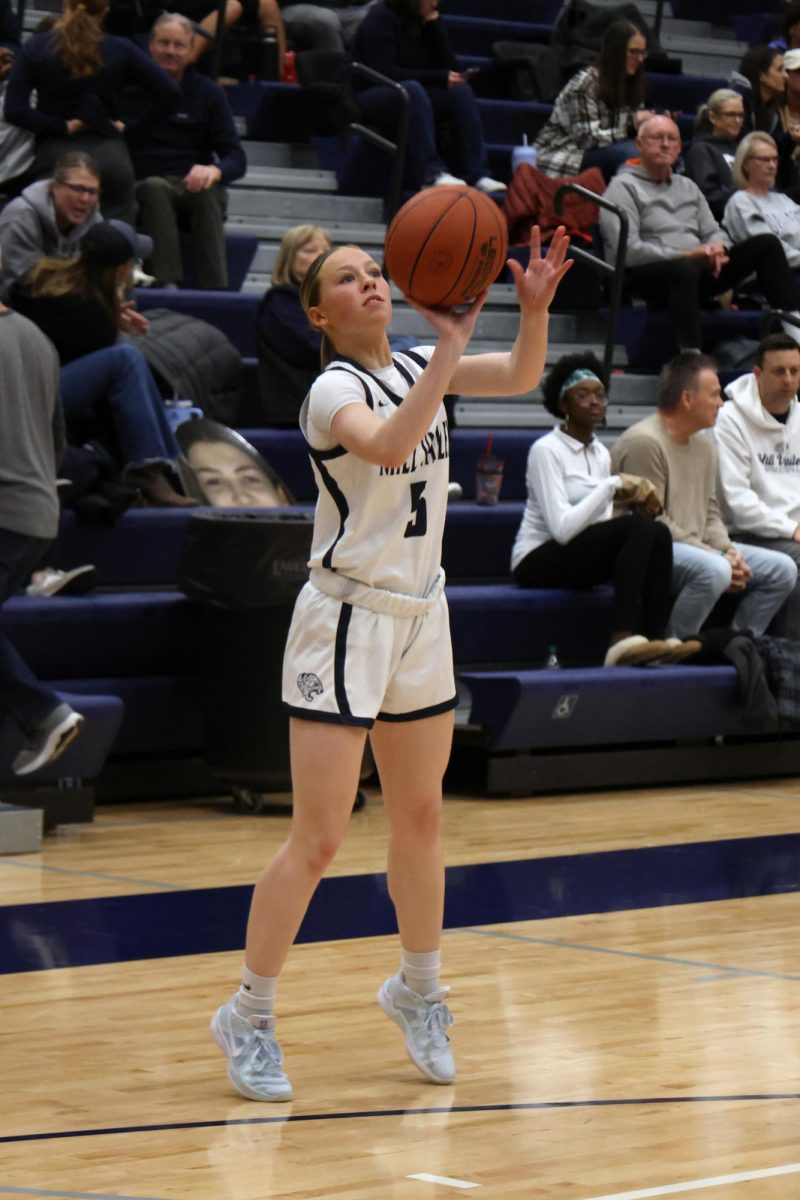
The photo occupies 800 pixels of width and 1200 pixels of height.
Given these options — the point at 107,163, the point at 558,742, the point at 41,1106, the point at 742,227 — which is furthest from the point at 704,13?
the point at 41,1106

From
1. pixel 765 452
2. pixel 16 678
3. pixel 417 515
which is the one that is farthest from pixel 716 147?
pixel 417 515

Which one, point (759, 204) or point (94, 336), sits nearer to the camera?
point (94, 336)

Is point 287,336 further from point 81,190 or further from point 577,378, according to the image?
point 577,378

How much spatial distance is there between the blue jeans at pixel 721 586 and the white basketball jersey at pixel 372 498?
3.84 metres

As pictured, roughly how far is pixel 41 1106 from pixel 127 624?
3.21 meters

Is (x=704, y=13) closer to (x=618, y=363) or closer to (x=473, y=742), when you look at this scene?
(x=618, y=363)

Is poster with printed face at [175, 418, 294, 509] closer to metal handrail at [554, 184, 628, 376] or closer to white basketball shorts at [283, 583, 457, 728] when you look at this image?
metal handrail at [554, 184, 628, 376]

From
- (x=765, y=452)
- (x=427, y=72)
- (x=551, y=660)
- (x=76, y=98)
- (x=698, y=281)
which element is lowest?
(x=551, y=660)

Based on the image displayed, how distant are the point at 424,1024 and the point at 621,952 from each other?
1.14 metres

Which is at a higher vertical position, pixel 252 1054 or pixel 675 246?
pixel 252 1054

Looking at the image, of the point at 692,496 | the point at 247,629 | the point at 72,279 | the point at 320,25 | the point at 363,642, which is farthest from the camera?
the point at 320,25

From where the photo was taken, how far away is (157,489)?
6.83 m

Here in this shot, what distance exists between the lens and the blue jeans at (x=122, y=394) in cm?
661

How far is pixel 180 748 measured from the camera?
6.54 m
